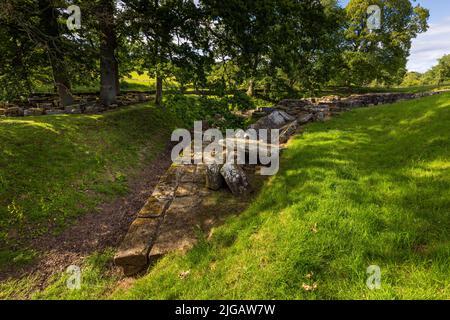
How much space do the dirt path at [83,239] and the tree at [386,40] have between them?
114ft

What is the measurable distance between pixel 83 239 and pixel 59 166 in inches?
144

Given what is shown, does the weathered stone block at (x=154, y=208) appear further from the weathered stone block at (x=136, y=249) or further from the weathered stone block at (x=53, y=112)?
the weathered stone block at (x=53, y=112)

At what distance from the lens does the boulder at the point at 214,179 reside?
7.79 m

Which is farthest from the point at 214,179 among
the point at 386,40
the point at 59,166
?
the point at 386,40

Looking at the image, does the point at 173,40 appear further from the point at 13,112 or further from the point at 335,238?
the point at 335,238

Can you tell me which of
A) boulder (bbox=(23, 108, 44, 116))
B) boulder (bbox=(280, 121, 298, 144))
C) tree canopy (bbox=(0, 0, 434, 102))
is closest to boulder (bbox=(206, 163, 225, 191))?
tree canopy (bbox=(0, 0, 434, 102))

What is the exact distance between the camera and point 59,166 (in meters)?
9.14

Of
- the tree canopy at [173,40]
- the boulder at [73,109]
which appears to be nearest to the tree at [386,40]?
the tree canopy at [173,40]

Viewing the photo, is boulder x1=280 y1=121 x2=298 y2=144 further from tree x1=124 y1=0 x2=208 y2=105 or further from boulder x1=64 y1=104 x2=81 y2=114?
boulder x1=64 y1=104 x2=81 y2=114

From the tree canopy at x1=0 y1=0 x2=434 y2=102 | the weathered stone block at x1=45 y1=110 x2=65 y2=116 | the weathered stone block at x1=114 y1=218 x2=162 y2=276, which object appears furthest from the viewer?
the weathered stone block at x1=45 y1=110 x2=65 y2=116

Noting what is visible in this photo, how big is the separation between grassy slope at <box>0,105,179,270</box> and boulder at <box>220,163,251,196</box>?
438cm

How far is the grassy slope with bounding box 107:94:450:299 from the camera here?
12.2 feet
